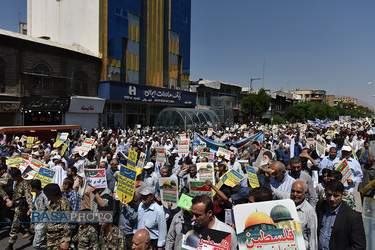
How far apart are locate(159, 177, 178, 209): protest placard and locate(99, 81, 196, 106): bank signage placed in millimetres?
26041

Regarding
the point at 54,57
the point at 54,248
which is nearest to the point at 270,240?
the point at 54,248

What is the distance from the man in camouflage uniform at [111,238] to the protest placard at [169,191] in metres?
1.25

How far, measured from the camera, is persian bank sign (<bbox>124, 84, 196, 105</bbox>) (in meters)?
32.4

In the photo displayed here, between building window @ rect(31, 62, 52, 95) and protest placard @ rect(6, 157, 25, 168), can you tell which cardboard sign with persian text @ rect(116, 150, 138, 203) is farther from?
building window @ rect(31, 62, 52, 95)

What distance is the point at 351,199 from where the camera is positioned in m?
3.88

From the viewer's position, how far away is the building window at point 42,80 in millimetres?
23672

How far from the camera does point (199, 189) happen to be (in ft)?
14.8

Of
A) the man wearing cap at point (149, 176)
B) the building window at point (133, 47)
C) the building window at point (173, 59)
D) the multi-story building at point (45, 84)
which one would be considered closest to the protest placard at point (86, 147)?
the man wearing cap at point (149, 176)

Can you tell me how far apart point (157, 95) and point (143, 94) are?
101 inches

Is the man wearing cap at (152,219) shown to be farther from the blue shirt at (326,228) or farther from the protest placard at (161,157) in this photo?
the protest placard at (161,157)

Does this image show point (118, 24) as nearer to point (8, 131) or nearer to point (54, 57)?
point (54, 57)

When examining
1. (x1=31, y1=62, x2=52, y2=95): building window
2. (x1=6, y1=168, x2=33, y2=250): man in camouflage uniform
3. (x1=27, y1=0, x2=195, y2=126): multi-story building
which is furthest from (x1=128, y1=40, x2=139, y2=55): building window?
(x1=6, y1=168, x2=33, y2=250): man in camouflage uniform

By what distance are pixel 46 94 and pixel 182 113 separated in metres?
13.1

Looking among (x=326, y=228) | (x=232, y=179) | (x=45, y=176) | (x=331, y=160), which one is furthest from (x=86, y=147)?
(x=326, y=228)
